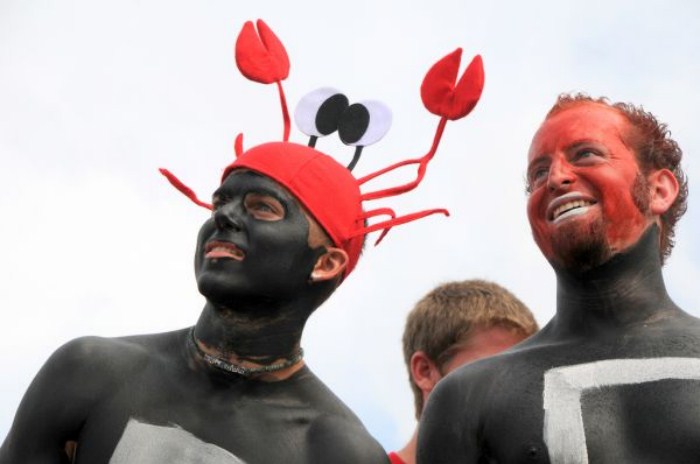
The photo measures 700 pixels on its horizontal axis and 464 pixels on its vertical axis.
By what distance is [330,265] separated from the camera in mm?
5109

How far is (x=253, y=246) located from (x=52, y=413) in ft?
3.18

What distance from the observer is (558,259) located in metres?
4.52

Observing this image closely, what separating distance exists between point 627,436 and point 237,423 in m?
1.45

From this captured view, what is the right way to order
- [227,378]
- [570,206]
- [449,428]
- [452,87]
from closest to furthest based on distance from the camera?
[449,428], [570,206], [227,378], [452,87]

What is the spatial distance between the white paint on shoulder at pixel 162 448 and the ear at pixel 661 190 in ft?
5.74

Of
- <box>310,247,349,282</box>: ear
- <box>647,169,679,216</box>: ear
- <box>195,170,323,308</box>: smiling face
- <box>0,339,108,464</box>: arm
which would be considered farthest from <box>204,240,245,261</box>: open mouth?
<box>647,169,679,216</box>: ear

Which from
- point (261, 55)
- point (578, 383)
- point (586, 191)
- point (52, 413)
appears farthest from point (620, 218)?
point (52, 413)

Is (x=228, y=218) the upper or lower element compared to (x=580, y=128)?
lower

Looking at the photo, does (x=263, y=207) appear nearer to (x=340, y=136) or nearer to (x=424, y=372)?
(x=340, y=136)

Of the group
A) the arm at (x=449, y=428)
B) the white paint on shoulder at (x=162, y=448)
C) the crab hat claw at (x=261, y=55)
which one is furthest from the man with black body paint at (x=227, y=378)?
the crab hat claw at (x=261, y=55)

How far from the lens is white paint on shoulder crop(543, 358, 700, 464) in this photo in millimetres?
4082

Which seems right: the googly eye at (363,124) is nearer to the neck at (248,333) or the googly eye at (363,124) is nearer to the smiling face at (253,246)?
the smiling face at (253,246)

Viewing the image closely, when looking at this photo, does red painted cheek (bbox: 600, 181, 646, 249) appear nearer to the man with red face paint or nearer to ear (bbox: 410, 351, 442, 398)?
the man with red face paint

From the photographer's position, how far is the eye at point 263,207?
16.3 ft
